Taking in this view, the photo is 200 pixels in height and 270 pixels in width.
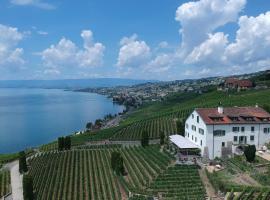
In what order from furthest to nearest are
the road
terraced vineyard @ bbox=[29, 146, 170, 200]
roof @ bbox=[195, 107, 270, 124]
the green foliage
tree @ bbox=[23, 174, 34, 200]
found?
the green foliage → roof @ bbox=[195, 107, 270, 124] → the road → terraced vineyard @ bbox=[29, 146, 170, 200] → tree @ bbox=[23, 174, 34, 200]

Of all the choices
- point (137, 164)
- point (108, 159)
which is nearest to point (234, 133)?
point (137, 164)

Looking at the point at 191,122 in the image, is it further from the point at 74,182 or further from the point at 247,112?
the point at 74,182

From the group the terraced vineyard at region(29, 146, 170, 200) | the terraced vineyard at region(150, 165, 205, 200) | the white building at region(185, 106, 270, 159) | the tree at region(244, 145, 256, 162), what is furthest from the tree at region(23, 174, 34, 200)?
the tree at region(244, 145, 256, 162)

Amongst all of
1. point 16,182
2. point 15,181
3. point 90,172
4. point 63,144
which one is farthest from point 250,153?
point 63,144

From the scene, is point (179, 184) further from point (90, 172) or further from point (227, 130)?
point (90, 172)

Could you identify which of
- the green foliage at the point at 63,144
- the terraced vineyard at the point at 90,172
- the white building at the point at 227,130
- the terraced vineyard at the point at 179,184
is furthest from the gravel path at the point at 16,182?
the white building at the point at 227,130

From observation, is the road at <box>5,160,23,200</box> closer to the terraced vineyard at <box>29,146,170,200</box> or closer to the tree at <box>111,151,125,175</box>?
the terraced vineyard at <box>29,146,170,200</box>

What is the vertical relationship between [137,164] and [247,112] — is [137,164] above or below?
below

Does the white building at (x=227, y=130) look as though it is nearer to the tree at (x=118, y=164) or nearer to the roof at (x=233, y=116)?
the roof at (x=233, y=116)
